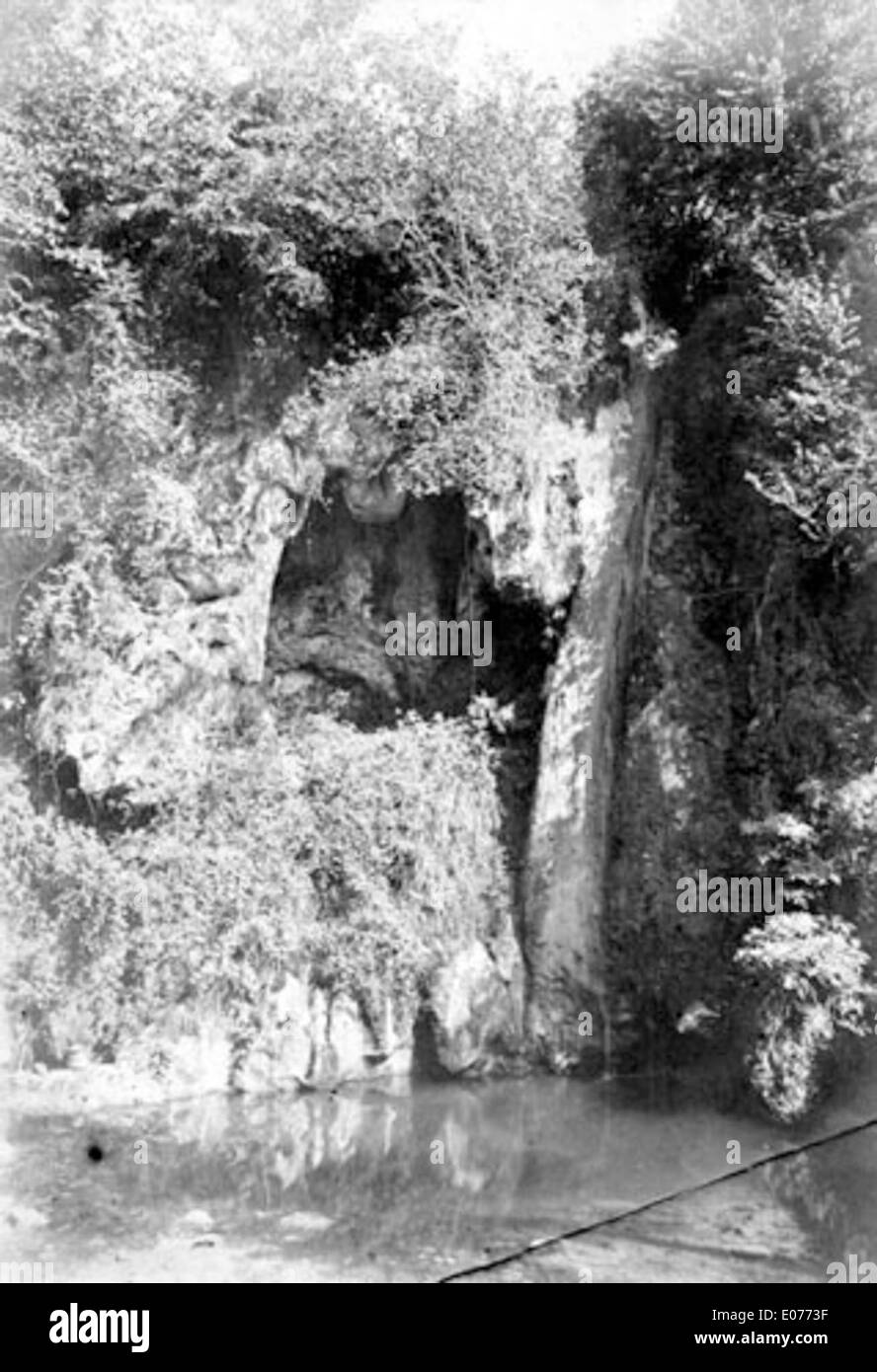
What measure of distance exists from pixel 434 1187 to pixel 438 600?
15.3 feet

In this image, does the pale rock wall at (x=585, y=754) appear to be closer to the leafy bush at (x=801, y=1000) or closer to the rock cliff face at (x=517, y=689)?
the rock cliff face at (x=517, y=689)

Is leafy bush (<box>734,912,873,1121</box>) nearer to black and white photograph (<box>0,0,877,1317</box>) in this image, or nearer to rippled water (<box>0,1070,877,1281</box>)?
black and white photograph (<box>0,0,877,1317</box>)

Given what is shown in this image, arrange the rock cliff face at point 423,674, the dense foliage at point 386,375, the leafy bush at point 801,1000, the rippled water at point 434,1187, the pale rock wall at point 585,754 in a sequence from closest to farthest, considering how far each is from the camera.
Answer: the rippled water at point 434,1187 → the leafy bush at point 801,1000 → the dense foliage at point 386,375 → the rock cliff face at point 423,674 → the pale rock wall at point 585,754

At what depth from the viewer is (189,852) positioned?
28.3ft

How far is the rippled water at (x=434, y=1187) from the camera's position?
6129 mm

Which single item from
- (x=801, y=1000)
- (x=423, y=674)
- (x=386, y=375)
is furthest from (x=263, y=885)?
(x=386, y=375)

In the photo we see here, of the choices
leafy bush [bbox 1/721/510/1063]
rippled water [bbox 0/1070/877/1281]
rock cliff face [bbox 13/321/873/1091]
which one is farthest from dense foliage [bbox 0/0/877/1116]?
rippled water [bbox 0/1070/877/1281]

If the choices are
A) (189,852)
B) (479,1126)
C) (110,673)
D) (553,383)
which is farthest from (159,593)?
(479,1126)

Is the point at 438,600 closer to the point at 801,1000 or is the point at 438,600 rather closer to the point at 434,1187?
the point at 801,1000

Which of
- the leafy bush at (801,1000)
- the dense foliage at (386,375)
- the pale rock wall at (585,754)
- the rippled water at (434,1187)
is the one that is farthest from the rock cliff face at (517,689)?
the leafy bush at (801,1000)

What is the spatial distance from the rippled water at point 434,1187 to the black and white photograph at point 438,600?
6cm

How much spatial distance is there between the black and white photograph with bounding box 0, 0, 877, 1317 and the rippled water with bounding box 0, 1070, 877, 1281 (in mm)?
57

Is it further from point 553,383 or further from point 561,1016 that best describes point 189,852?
point 553,383

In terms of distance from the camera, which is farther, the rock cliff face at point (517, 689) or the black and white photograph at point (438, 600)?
the rock cliff face at point (517, 689)
